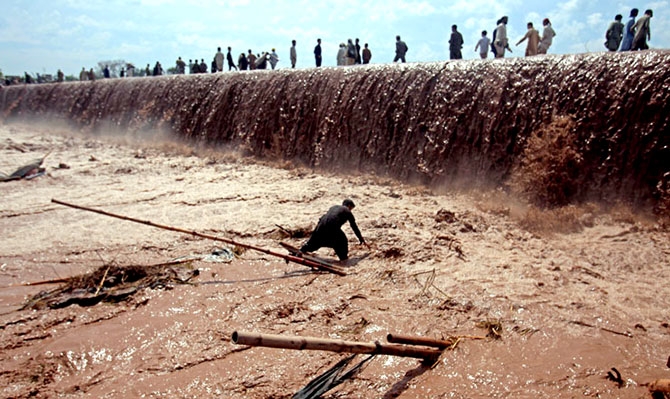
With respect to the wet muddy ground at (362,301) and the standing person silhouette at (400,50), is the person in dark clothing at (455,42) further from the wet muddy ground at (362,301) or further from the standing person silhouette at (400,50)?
the wet muddy ground at (362,301)

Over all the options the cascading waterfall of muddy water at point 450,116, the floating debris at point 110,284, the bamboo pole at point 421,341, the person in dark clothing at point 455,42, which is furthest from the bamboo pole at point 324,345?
the person in dark clothing at point 455,42

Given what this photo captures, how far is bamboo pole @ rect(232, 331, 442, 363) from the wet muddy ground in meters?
0.22

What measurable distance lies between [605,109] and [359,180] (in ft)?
15.0

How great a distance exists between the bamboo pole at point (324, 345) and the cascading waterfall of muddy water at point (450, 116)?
4.95 meters

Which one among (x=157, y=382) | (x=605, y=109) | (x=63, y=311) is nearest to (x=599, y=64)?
(x=605, y=109)

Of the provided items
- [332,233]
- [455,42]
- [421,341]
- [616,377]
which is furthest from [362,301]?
[455,42]

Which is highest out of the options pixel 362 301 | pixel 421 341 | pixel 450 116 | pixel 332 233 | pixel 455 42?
pixel 455 42

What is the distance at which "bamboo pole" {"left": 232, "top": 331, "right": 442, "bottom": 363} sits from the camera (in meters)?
2.54

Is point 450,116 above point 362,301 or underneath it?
above

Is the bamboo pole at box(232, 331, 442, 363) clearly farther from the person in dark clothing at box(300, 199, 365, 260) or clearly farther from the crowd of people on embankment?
the crowd of people on embankment

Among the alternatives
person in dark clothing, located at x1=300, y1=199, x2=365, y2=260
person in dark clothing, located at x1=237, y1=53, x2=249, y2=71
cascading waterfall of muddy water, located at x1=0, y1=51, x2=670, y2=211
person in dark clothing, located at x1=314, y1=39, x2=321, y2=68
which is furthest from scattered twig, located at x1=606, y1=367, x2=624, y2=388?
person in dark clothing, located at x1=237, y1=53, x2=249, y2=71

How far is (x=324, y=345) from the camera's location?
2867 mm

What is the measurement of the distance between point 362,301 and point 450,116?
5337 mm

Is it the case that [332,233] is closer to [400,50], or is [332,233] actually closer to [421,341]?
[421,341]
